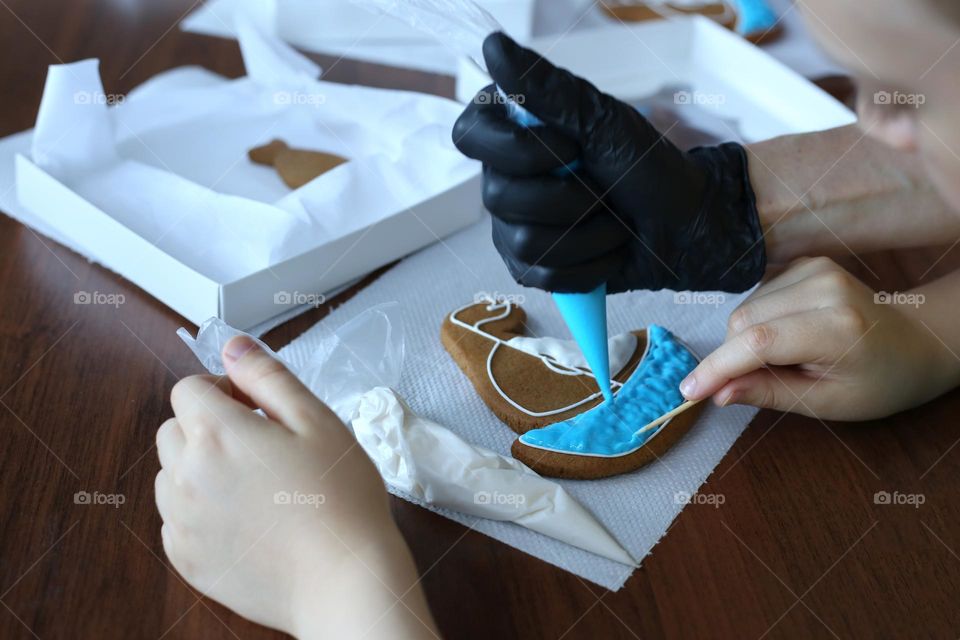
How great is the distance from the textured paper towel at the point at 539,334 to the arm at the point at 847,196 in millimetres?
121

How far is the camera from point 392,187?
3.99ft

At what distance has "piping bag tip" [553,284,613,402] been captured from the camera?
2.97 feet

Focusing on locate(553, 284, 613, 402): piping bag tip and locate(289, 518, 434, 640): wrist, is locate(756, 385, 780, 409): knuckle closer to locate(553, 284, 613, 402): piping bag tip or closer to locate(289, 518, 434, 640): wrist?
locate(553, 284, 613, 402): piping bag tip

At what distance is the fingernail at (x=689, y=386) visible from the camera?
91 centimetres

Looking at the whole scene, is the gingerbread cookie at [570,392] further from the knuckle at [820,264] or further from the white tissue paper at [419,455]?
the knuckle at [820,264]

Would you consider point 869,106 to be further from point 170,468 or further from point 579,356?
point 170,468

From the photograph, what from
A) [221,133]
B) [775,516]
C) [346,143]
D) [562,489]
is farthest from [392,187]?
[775,516]

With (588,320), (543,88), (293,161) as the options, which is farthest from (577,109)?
(293,161)

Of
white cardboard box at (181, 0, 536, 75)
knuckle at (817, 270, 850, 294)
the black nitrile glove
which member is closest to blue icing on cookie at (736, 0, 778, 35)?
white cardboard box at (181, 0, 536, 75)

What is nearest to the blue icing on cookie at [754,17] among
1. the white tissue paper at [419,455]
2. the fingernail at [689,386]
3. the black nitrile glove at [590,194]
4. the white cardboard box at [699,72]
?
the white cardboard box at [699,72]

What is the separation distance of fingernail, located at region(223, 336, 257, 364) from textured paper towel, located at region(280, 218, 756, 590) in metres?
0.23

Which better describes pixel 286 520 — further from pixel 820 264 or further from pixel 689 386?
pixel 820 264

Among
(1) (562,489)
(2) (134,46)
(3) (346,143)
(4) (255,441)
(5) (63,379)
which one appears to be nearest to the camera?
(4) (255,441)

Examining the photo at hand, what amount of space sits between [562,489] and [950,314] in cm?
46
